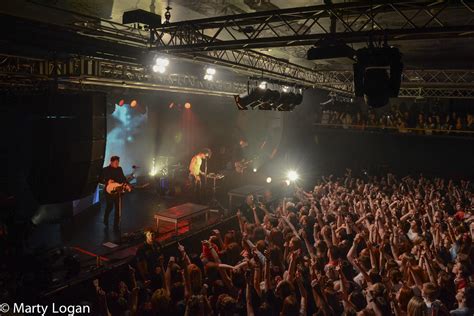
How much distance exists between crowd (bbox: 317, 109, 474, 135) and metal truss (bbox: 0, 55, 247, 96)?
7.81 metres

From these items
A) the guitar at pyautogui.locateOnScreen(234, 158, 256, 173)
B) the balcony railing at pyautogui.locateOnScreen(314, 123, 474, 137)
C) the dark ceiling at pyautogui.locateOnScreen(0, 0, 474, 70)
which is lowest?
the guitar at pyautogui.locateOnScreen(234, 158, 256, 173)

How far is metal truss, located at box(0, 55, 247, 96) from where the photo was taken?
5.93 m

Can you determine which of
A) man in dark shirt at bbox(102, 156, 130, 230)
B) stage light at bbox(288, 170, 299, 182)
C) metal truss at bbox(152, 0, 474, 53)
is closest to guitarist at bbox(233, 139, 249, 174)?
stage light at bbox(288, 170, 299, 182)

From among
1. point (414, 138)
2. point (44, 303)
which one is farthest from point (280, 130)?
point (44, 303)

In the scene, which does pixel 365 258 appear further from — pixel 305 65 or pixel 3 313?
pixel 305 65

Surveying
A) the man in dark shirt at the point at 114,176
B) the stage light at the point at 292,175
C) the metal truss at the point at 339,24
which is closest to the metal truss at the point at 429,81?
the stage light at the point at 292,175

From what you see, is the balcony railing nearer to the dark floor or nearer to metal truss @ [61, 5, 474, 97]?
metal truss @ [61, 5, 474, 97]

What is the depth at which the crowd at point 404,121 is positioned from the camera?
39.3 feet

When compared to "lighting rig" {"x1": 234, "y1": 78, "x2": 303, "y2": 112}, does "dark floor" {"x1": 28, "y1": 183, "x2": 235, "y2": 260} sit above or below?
below

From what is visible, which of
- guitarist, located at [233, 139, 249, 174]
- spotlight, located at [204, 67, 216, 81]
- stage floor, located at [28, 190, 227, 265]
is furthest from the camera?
guitarist, located at [233, 139, 249, 174]

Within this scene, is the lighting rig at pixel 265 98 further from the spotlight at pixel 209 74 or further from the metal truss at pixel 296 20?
the spotlight at pixel 209 74

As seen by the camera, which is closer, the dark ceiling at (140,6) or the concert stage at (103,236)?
the dark ceiling at (140,6)

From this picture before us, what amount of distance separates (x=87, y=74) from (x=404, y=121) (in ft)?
36.7

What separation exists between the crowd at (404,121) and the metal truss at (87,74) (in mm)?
7815
